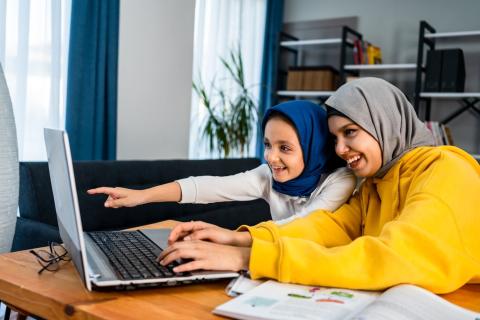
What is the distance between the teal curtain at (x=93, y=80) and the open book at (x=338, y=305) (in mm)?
2545

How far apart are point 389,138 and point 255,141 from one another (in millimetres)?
3871

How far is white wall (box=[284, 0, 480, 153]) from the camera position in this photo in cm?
429

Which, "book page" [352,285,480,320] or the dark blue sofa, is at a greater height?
"book page" [352,285,480,320]

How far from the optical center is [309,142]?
1291 mm

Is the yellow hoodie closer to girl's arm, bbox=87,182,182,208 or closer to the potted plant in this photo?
girl's arm, bbox=87,182,182,208

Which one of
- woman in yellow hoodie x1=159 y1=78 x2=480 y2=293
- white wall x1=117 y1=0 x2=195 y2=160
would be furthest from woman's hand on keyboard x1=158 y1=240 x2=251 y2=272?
white wall x1=117 y1=0 x2=195 y2=160

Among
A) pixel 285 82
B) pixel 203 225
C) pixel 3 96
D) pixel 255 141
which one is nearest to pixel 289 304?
pixel 203 225

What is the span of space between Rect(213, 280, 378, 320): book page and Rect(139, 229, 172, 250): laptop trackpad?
318mm

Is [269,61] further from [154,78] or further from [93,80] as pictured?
[93,80]

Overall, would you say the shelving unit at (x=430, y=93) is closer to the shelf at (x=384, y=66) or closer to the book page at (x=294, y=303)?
the shelf at (x=384, y=66)

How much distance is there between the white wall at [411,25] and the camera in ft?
14.1

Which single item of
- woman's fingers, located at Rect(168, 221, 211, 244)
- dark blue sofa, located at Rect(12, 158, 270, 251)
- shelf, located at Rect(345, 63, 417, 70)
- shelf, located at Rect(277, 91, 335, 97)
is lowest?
dark blue sofa, located at Rect(12, 158, 270, 251)

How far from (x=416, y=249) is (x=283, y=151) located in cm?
59

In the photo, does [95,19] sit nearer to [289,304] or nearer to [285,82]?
[285,82]
